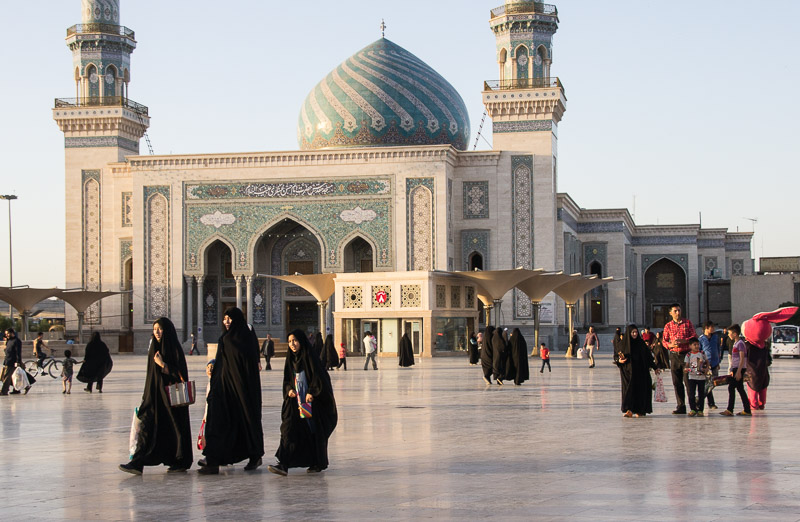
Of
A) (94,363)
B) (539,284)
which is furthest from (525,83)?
(94,363)

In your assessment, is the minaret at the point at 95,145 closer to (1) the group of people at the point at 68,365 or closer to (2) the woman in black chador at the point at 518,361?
(1) the group of people at the point at 68,365

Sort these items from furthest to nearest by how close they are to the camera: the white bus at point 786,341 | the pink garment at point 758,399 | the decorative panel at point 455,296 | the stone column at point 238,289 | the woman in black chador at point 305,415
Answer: the stone column at point 238,289 < the decorative panel at point 455,296 < the white bus at point 786,341 < the pink garment at point 758,399 < the woman in black chador at point 305,415

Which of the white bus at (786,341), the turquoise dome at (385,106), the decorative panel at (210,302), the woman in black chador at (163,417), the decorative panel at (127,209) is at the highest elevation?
the turquoise dome at (385,106)

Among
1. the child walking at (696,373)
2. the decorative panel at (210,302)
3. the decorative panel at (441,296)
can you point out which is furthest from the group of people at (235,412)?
the decorative panel at (210,302)

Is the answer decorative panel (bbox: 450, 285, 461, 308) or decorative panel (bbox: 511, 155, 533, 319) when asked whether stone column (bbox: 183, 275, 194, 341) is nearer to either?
decorative panel (bbox: 450, 285, 461, 308)

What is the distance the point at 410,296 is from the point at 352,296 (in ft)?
5.06

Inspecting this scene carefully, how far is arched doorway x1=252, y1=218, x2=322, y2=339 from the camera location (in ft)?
114

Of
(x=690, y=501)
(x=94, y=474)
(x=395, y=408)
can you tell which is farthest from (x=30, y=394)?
(x=690, y=501)

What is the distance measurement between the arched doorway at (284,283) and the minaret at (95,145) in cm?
433

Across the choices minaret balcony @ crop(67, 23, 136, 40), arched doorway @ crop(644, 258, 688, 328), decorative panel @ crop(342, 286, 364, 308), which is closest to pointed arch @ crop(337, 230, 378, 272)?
decorative panel @ crop(342, 286, 364, 308)

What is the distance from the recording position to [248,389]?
6.76m

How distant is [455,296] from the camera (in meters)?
29.6

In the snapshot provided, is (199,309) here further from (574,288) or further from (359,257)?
(574,288)

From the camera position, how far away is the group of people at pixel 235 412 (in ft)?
21.8
